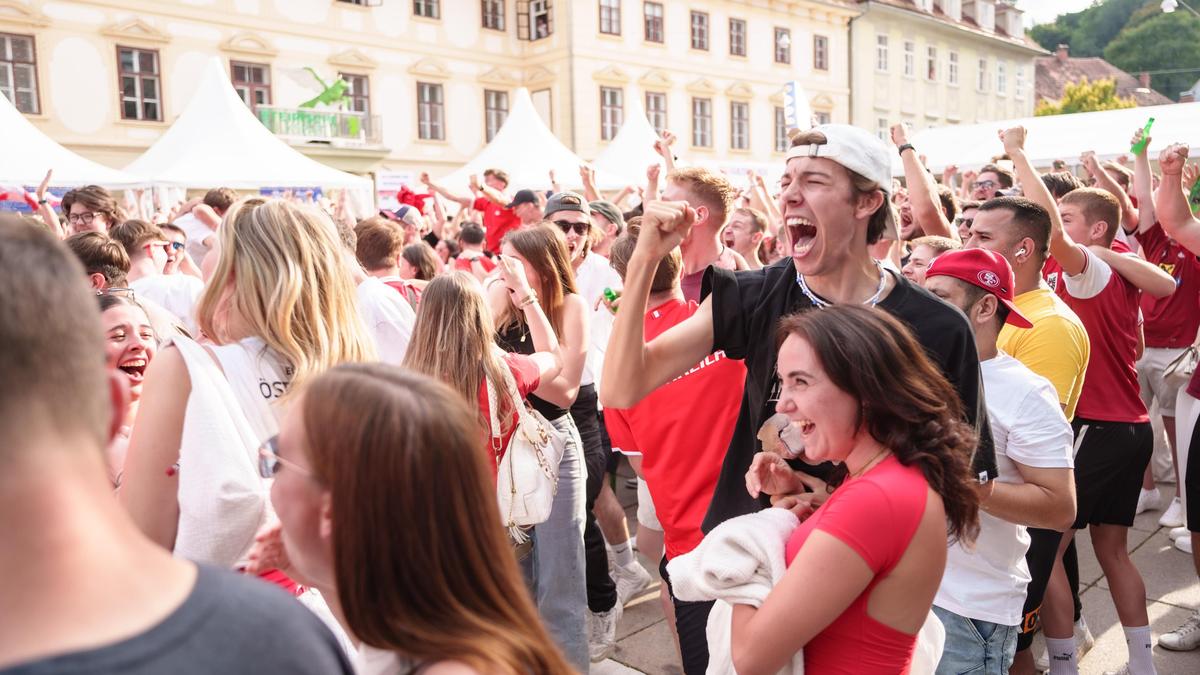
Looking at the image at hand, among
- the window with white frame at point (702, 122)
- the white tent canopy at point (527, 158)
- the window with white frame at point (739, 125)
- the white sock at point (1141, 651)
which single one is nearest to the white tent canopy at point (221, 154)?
the white tent canopy at point (527, 158)

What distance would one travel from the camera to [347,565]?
3.90ft

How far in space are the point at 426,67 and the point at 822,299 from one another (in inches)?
1078

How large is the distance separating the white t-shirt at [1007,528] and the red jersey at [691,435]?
830 mm

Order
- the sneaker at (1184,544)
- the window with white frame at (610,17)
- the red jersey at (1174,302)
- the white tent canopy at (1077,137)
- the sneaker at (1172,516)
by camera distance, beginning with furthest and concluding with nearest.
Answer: the window with white frame at (610,17), the white tent canopy at (1077,137), the red jersey at (1174,302), the sneaker at (1172,516), the sneaker at (1184,544)

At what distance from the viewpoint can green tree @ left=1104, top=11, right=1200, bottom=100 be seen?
62.6 meters

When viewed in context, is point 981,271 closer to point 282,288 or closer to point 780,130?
point 282,288

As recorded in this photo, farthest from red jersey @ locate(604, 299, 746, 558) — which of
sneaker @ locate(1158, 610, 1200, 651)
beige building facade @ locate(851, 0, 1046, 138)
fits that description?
beige building facade @ locate(851, 0, 1046, 138)

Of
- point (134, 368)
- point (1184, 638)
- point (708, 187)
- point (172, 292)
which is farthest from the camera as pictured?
point (172, 292)

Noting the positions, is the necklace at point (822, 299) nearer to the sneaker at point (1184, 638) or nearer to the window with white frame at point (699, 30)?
the sneaker at point (1184, 638)

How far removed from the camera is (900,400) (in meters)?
1.81

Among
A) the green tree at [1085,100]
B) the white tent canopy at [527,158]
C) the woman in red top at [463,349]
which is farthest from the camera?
the green tree at [1085,100]

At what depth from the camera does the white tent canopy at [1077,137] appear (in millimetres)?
13812

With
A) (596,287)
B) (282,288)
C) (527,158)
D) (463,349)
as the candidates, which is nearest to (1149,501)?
(596,287)

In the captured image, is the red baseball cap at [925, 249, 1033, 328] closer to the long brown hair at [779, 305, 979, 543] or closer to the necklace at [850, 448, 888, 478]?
the long brown hair at [779, 305, 979, 543]
